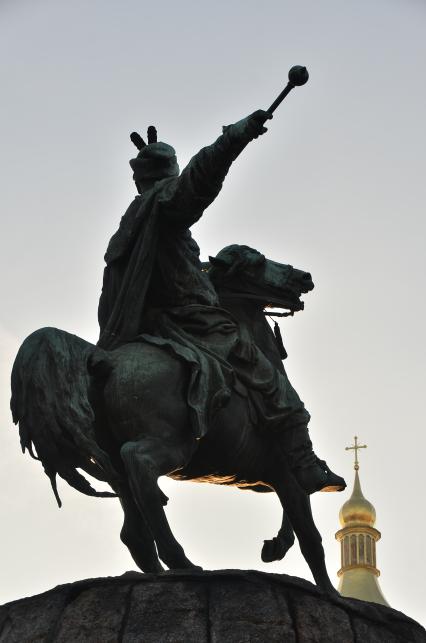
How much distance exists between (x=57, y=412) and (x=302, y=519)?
6.98 ft

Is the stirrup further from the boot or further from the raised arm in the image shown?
the raised arm

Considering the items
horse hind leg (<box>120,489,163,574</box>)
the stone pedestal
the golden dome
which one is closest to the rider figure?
horse hind leg (<box>120,489,163,574</box>)

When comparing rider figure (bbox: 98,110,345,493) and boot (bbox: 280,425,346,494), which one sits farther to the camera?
boot (bbox: 280,425,346,494)

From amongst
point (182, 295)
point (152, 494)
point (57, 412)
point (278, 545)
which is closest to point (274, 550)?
point (278, 545)

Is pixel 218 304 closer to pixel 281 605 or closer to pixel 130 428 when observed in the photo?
pixel 130 428

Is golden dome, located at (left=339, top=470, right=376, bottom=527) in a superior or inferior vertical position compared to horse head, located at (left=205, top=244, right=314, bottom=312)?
superior

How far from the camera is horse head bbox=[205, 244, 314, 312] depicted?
12516 millimetres

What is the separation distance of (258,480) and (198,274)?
164 centimetres

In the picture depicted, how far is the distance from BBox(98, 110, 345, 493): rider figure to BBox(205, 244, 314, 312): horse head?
312 millimetres

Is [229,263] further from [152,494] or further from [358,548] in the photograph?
[358,548]

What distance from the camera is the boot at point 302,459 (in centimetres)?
1195

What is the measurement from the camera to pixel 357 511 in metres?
61.0

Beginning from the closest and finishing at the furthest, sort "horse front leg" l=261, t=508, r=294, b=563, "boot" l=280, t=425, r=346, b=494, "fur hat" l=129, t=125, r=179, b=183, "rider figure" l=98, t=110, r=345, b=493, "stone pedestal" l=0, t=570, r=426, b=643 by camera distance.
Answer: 1. "stone pedestal" l=0, t=570, r=426, b=643
2. "rider figure" l=98, t=110, r=345, b=493
3. "boot" l=280, t=425, r=346, b=494
4. "horse front leg" l=261, t=508, r=294, b=563
5. "fur hat" l=129, t=125, r=179, b=183

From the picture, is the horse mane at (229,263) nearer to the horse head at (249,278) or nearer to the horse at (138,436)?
the horse head at (249,278)
